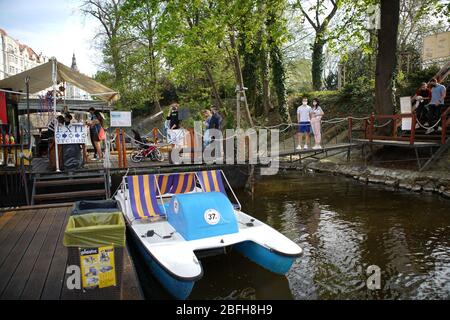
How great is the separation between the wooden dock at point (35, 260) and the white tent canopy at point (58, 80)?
186 inches

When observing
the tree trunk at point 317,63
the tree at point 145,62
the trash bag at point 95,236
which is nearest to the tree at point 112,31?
the tree at point 145,62

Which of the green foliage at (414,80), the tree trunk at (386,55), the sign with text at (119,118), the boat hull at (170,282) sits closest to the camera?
the boat hull at (170,282)

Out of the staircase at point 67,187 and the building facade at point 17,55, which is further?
the building facade at point 17,55

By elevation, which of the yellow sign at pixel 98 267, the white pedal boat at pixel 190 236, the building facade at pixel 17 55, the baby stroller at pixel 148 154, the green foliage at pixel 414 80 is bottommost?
the white pedal boat at pixel 190 236

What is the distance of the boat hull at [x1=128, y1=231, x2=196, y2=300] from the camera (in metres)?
5.30

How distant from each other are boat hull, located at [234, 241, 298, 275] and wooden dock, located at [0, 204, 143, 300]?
7.48 feet

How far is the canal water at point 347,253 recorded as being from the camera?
594 cm

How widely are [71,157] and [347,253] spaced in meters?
7.60

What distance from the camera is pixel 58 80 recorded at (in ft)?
38.7

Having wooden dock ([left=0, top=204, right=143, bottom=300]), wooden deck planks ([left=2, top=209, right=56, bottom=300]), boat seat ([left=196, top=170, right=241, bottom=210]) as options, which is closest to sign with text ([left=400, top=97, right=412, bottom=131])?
boat seat ([left=196, top=170, right=241, bottom=210])

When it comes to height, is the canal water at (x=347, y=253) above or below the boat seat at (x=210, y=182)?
below

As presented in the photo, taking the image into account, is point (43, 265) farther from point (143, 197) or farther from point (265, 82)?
point (265, 82)

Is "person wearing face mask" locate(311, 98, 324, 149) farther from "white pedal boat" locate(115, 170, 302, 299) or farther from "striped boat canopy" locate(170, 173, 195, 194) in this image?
"white pedal boat" locate(115, 170, 302, 299)

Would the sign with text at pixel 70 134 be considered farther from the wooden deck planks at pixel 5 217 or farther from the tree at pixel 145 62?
the tree at pixel 145 62
